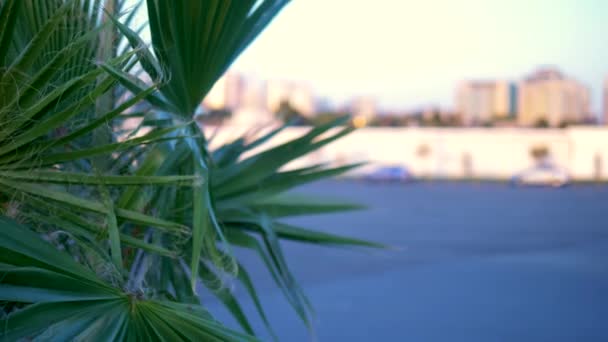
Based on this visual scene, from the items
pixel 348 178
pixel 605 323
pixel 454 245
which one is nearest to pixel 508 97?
pixel 348 178

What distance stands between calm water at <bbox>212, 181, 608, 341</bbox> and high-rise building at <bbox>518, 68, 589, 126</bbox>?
63.3 meters

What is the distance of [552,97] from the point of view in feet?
249

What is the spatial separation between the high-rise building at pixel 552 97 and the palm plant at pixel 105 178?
77.1 m

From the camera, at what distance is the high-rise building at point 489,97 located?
86.2m

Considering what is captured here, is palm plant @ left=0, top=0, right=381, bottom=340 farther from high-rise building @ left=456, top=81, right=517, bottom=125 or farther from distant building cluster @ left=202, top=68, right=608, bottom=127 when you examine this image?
high-rise building @ left=456, top=81, right=517, bottom=125

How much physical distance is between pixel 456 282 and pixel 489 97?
82284 mm

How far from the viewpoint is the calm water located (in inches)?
243

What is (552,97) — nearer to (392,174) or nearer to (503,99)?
(503,99)

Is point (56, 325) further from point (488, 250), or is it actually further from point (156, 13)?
point (488, 250)

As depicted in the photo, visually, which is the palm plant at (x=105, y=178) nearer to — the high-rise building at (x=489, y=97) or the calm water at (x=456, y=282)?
the calm water at (x=456, y=282)

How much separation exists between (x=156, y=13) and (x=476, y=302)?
19.1 feet

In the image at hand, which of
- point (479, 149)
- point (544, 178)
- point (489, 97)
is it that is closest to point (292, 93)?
point (489, 97)

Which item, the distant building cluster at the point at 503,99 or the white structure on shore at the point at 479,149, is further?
the distant building cluster at the point at 503,99

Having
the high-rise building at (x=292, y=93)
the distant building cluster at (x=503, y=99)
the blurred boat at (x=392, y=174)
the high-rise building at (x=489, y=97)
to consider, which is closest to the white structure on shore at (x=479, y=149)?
the blurred boat at (x=392, y=174)
